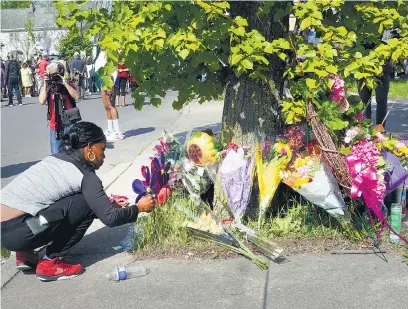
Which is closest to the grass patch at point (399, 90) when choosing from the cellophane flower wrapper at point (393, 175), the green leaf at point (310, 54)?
the cellophane flower wrapper at point (393, 175)

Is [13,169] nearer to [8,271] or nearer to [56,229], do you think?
[8,271]

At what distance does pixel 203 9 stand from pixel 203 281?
1808mm

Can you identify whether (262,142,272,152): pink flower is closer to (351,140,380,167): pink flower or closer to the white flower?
the white flower

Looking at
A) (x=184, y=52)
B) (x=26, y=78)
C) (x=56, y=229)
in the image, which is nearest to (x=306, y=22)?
(x=184, y=52)

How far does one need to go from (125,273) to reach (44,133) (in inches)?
343

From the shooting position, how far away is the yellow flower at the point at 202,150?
461 cm

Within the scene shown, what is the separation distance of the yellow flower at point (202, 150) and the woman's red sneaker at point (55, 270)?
1.28m

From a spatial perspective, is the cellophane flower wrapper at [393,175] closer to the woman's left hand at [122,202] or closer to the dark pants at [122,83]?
the woman's left hand at [122,202]

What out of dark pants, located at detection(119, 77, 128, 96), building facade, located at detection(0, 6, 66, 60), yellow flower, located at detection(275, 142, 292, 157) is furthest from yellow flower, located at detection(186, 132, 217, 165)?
building facade, located at detection(0, 6, 66, 60)

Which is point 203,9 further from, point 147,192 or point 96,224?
point 96,224

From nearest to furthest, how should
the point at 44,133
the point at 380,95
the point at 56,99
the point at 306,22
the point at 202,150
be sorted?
1. the point at 306,22
2. the point at 202,150
3. the point at 56,99
4. the point at 380,95
5. the point at 44,133

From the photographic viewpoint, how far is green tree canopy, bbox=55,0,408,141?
3.81 metres

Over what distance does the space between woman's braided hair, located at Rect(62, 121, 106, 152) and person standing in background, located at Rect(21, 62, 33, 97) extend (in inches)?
777

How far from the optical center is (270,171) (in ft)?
14.3
